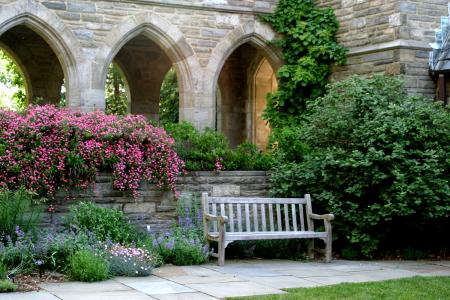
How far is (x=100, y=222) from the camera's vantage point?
833 centimetres

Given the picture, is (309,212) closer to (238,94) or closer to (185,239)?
(185,239)

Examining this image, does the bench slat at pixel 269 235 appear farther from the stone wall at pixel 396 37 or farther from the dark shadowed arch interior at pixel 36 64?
the dark shadowed arch interior at pixel 36 64

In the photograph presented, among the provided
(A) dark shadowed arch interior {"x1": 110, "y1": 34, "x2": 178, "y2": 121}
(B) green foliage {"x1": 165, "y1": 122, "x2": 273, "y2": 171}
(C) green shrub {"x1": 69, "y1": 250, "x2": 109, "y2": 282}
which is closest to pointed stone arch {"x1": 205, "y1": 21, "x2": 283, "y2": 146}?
(A) dark shadowed arch interior {"x1": 110, "y1": 34, "x2": 178, "y2": 121}

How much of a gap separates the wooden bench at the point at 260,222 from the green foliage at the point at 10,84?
11.9m

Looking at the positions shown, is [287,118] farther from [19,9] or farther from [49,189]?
[49,189]

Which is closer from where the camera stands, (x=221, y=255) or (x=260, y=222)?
(x=221, y=255)

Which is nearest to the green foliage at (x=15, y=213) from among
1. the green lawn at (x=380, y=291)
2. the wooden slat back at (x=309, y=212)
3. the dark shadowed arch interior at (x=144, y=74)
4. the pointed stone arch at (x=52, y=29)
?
the green lawn at (x=380, y=291)

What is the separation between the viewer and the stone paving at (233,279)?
20.5 ft

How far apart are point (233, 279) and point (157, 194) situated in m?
2.59

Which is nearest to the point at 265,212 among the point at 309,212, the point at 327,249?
the point at 309,212

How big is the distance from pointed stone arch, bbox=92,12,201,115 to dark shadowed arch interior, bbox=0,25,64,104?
4369 mm

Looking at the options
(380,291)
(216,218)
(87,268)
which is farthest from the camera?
(216,218)

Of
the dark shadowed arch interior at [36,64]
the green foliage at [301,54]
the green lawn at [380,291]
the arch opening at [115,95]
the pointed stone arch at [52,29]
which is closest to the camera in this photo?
the green lawn at [380,291]

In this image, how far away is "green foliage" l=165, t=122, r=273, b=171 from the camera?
10094 mm
